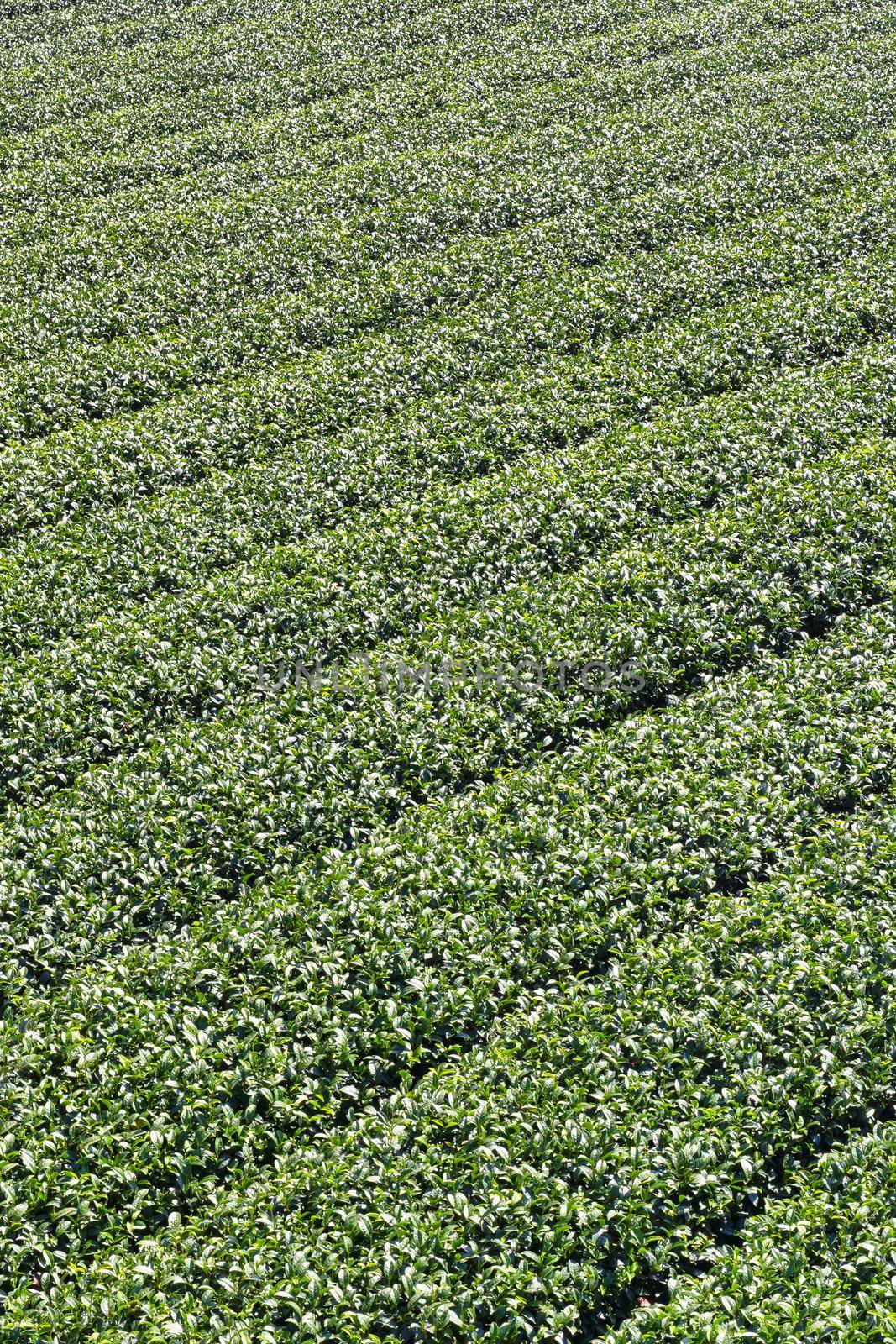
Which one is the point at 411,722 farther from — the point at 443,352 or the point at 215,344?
the point at 215,344

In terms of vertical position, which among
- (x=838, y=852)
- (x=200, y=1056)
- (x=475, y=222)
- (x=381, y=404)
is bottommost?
(x=838, y=852)

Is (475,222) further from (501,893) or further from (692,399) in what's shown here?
(501,893)

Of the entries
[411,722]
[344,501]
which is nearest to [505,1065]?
[411,722]

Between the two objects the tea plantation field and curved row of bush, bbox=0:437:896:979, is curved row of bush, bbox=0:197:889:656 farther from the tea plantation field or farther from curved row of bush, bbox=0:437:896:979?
curved row of bush, bbox=0:437:896:979

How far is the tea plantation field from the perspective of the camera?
6262 mm

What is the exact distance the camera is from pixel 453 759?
9781mm

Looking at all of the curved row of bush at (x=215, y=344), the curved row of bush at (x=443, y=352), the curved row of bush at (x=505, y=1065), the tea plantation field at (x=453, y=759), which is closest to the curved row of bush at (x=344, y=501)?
the tea plantation field at (x=453, y=759)

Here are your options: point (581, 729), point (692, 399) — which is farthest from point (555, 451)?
point (581, 729)

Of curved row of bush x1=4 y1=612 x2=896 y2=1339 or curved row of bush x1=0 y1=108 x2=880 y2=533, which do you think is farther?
curved row of bush x1=0 y1=108 x2=880 y2=533

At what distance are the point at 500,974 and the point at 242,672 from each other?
448cm

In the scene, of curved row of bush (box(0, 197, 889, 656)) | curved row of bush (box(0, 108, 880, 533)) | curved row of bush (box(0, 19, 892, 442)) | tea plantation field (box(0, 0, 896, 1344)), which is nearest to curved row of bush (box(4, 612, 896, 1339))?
tea plantation field (box(0, 0, 896, 1344))

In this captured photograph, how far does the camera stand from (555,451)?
14117 millimetres

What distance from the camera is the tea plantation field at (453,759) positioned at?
6262mm

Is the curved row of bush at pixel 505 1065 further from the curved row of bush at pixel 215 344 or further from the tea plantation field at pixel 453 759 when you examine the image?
the curved row of bush at pixel 215 344
